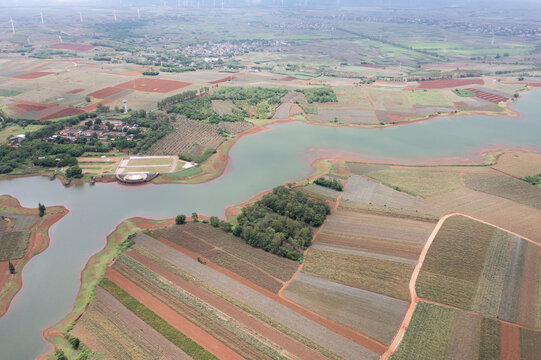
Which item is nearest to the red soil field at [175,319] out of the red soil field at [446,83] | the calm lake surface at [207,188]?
the calm lake surface at [207,188]

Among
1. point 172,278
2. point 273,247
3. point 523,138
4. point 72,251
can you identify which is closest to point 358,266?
point 273,247

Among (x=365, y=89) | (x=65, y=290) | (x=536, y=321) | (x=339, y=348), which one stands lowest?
(x=65, y=290)

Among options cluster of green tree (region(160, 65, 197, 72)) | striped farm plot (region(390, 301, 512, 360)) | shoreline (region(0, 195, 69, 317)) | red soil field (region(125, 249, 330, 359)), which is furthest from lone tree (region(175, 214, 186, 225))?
cluster of green tree (region(160, 65, 197, 72))

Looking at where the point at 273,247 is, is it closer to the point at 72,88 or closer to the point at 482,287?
the point at 482,287

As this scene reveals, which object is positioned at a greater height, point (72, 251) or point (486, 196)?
point (486, 196)

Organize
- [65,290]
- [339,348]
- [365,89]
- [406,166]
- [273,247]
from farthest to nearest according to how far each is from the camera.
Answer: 1. [365,89]
2. [406,166]
3. [273,247]
4. [65,290]
5. [339,348]

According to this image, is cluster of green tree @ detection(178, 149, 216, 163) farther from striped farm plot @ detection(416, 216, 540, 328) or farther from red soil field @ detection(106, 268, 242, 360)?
striped farm plot @ detection(416, 216, 540, 328)

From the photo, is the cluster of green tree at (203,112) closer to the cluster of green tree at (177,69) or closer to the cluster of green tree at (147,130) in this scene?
the cluster of green tree at (147,130)
